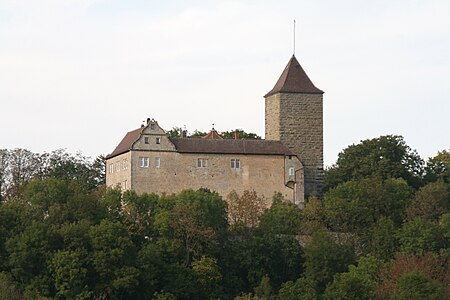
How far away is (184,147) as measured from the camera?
284 feet

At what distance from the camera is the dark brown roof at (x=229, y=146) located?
86.8 meters

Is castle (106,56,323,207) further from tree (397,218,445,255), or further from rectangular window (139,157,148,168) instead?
tree (397,218,445,255)

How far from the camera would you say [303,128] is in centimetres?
8988

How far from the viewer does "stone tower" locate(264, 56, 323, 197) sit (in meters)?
89.3

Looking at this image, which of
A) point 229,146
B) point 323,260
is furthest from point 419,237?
point 229,146

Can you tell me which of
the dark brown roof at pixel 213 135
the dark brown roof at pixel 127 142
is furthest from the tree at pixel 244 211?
the dark brown roof at pixel 213 135

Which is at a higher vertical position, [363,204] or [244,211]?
[363,204]

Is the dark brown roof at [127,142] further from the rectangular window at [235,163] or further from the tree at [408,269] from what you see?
the tree at [408,269]

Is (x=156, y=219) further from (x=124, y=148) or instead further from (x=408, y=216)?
(x=408, y=216)

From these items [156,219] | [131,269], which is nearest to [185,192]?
[156,219]

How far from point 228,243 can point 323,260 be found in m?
4.98

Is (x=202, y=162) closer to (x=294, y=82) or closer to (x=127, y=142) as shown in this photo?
(x=127, y=142)

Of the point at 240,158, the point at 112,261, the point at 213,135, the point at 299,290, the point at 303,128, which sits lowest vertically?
the point at 299,290

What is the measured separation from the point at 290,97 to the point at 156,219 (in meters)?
14.5
